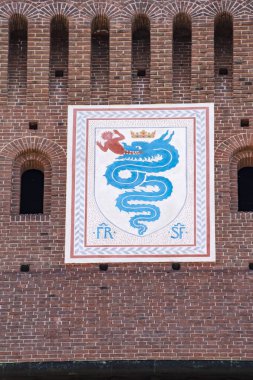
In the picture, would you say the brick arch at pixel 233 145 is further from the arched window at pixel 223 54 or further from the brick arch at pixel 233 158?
the arched window at pixel 223 54

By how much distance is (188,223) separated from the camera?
1604 inches

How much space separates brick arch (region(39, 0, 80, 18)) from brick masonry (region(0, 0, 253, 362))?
0.02 metres

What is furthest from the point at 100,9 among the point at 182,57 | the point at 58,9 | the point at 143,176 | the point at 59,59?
the point at 143,176

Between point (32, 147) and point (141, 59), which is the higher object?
point (141, 59)

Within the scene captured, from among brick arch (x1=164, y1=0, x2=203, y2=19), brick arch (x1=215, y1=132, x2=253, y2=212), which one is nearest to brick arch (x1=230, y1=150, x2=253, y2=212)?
brick arch (x1=215, y1=132, x2=253, y2=212)

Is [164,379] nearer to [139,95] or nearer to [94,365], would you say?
A: [94,365]

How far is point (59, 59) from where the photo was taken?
42.7 metres

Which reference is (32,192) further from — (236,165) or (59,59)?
(236,165)

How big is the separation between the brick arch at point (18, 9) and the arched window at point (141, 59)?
201cm

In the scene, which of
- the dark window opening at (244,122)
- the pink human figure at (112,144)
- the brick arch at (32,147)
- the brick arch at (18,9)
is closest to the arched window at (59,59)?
the brick arch at (18,9)

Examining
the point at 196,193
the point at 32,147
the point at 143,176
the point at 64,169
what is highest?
the point at 32,147

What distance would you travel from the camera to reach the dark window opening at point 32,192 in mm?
41594

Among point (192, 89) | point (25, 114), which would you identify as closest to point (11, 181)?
point (25, 114)

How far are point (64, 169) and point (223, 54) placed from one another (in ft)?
13.2
